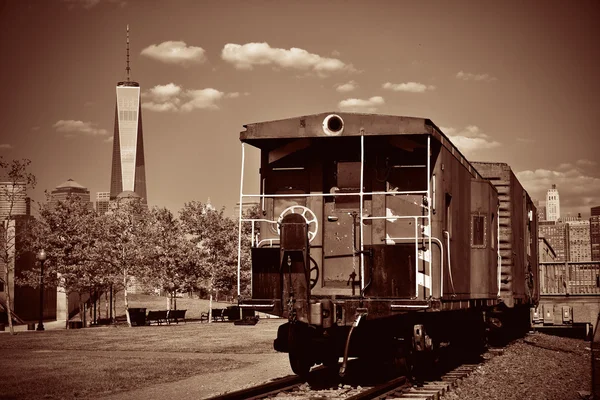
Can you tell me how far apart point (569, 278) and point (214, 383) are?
17572mm

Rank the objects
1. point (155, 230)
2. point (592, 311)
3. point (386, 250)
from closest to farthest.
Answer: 1. point (386, 250)
2. point (592, 311)
3. point (155, 230)

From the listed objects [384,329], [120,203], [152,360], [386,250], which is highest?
[120,203]

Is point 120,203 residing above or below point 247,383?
above

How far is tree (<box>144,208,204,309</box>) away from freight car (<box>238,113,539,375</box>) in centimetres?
3317

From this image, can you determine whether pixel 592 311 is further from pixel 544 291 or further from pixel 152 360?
pixel 152 360

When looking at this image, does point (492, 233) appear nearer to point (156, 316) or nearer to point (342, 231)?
point (342, 231)

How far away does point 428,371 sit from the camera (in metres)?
13.3

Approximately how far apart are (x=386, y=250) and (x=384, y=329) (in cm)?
174

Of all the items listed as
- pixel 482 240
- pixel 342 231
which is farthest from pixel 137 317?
pixel 342 231

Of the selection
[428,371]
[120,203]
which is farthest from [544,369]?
[120,203]

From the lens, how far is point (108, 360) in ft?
61.1

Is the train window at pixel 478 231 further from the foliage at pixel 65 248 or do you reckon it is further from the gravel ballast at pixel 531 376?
the foliage at pixel 65 248

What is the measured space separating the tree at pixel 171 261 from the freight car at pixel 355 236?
33.2 m

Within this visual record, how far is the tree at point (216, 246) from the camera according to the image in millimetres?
45250
